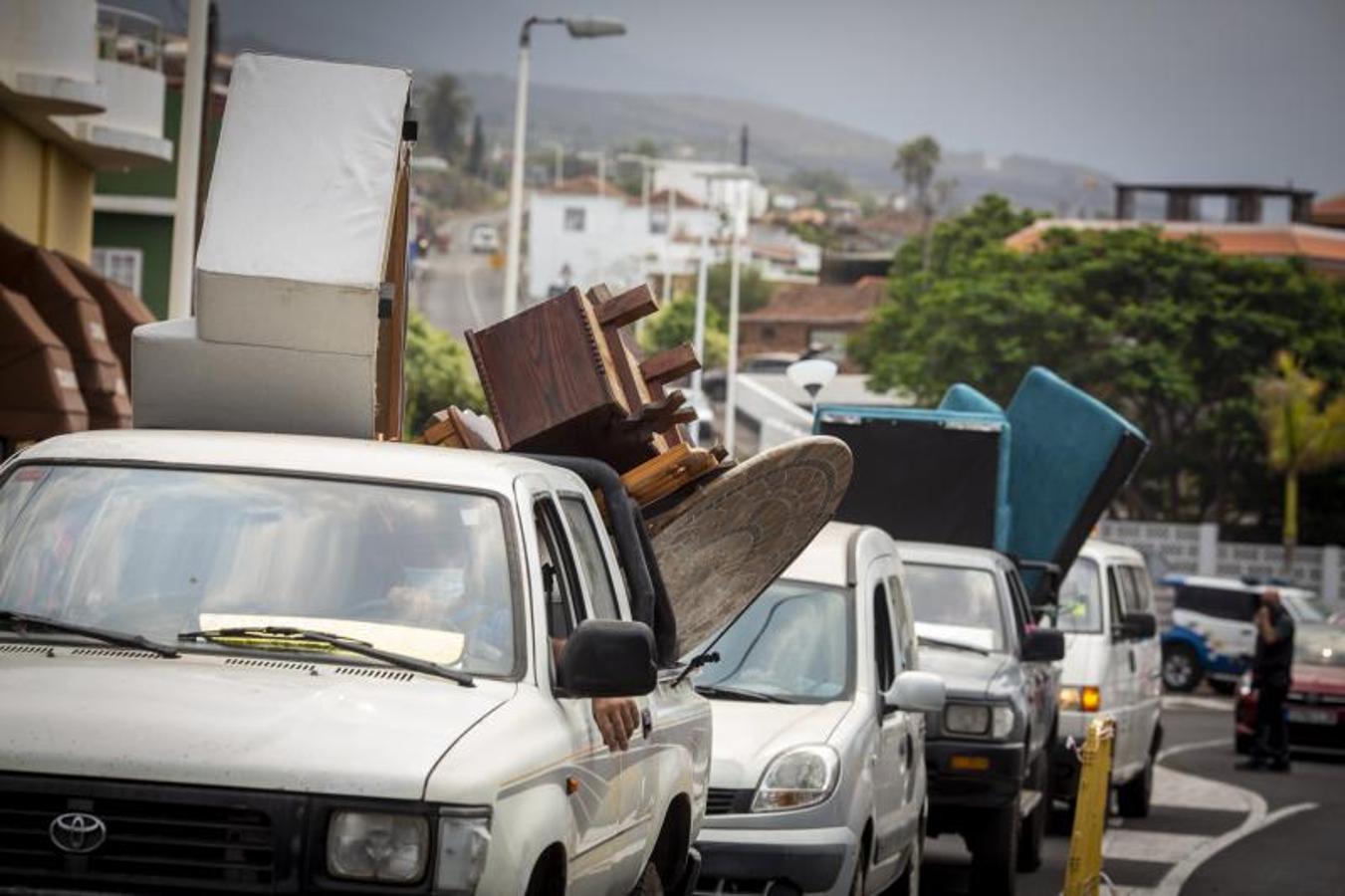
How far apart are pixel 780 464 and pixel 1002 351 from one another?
64.3 meters

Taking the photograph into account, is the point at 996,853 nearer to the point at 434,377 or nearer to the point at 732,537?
the point at 732,537

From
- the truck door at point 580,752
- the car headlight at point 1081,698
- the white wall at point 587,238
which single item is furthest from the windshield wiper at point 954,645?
the white wall at point 587,238

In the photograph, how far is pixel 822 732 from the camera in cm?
1118

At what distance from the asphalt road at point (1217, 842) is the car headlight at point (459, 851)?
9.93m

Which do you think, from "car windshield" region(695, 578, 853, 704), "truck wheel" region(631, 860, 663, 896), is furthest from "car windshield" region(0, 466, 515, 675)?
"car windshield" region(695, 578, 853, 704)

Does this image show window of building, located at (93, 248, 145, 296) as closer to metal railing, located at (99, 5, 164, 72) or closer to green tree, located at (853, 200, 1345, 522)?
metal railing, located at (99, 5, 164, 72)

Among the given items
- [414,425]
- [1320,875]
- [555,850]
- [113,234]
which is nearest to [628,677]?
[555,850]

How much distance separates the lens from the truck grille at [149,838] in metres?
5.84

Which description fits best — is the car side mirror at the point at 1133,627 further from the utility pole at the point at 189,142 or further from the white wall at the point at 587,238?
the white wall at the point at 587,238

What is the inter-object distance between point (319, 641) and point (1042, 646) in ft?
32.8

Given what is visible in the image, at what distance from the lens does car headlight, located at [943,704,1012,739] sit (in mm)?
15055

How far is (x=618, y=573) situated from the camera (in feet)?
27.5

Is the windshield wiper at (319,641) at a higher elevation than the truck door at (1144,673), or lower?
higher

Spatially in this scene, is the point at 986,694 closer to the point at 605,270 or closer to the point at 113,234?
the point at 113,234
